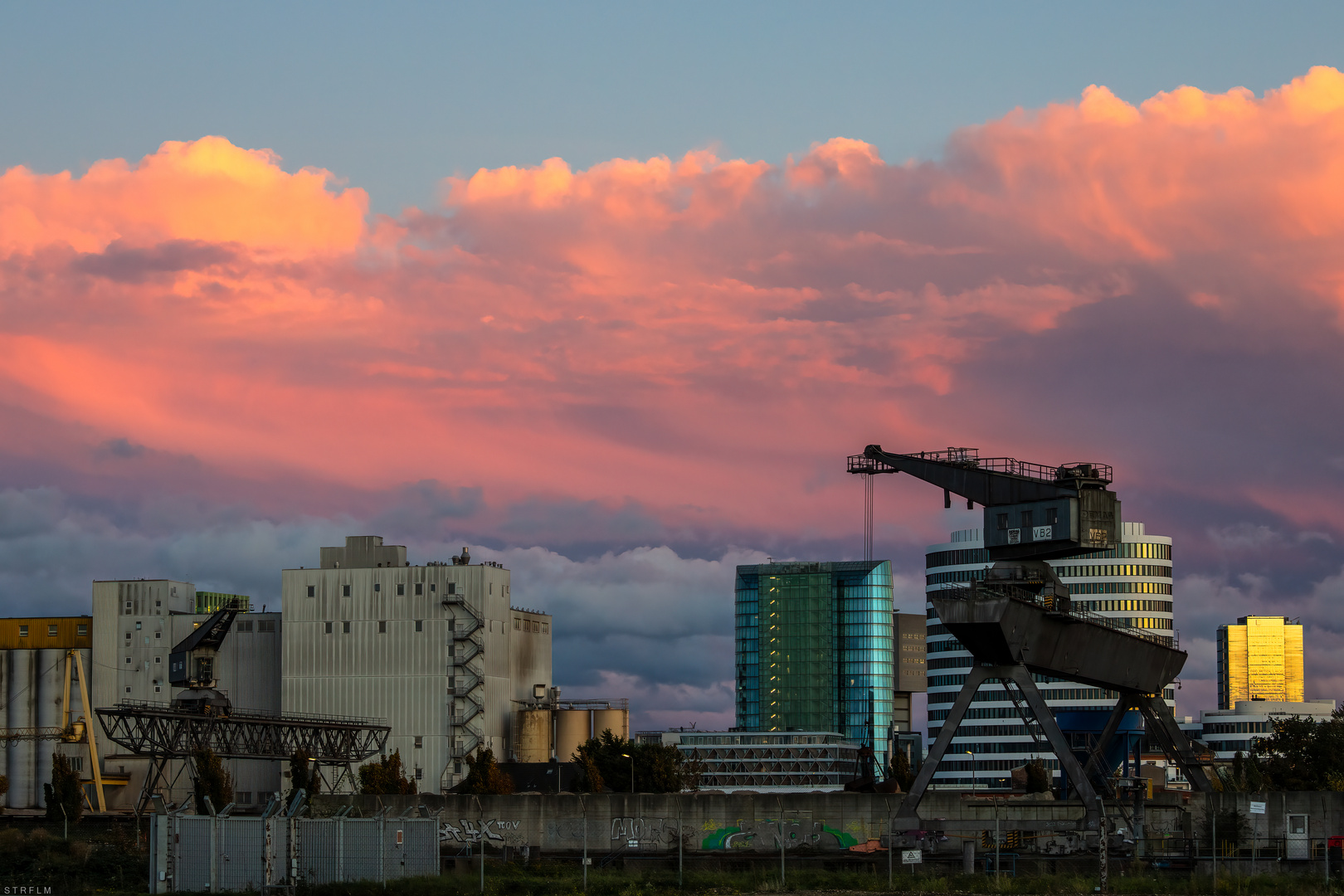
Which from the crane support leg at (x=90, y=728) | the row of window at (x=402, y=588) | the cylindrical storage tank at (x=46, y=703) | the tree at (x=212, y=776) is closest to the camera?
the tree at (x=212, y=776)

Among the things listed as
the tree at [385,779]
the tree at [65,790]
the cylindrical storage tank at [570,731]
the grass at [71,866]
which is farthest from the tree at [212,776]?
the grass at [71,866]

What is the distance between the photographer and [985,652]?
83062 mm

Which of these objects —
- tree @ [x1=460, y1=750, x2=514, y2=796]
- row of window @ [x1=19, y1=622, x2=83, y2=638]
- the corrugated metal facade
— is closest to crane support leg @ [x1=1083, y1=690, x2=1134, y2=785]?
tree @ [x1=460, y1=750, x2=514, y2=796]

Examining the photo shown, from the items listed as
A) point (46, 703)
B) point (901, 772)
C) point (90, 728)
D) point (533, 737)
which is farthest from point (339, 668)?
point (901, 772)

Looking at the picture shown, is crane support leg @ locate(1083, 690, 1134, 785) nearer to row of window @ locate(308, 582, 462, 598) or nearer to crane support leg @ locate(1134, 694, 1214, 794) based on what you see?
crane support leg @ locate(1134, 694, 1214, 794)

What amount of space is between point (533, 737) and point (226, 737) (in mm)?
46636

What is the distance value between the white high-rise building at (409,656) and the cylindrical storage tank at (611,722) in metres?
14.4

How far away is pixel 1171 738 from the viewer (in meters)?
95.8

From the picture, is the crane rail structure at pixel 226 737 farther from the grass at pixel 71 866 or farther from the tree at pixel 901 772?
the tree at pixel 901 772

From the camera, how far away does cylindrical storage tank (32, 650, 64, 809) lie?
170125 mm

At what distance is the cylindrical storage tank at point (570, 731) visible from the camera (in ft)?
578

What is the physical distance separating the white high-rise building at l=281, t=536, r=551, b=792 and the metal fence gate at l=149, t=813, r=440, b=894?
365 feet

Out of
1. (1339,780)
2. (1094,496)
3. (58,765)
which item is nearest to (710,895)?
(1094,496)

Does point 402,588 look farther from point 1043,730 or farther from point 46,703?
point 1043,730
